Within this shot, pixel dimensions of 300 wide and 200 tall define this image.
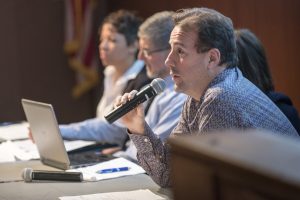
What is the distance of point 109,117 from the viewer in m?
Answer: 2.18

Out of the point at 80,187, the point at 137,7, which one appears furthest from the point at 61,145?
the point at 137,7

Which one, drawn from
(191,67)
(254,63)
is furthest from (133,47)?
(191,67)

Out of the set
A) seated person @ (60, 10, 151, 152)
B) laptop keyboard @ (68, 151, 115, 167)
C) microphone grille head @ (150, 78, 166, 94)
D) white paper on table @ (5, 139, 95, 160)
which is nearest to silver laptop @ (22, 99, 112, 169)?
laptop keyboard @ (68, 151, 115, 167)

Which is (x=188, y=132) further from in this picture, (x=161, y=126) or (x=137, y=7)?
(x=137, y=7)

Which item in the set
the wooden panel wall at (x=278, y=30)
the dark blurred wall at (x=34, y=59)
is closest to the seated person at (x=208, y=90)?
the wooden panel wall at (x=278, y=30)

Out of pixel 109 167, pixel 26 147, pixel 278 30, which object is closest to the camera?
pixel 109 167

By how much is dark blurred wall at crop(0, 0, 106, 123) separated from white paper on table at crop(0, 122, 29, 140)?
208cm

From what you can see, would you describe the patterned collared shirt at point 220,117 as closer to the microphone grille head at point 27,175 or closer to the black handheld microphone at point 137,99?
the black handheld microphone at point 137,99

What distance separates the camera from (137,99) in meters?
2.19

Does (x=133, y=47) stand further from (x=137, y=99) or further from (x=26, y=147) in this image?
(x=137, y=99)

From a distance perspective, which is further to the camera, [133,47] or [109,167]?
[133,47]

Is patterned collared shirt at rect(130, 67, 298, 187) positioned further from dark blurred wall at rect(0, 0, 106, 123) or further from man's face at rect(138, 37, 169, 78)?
dark blurred wall at rect(0, 0, 106, 123)

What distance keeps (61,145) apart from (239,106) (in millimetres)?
868

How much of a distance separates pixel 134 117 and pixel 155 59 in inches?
35.5
